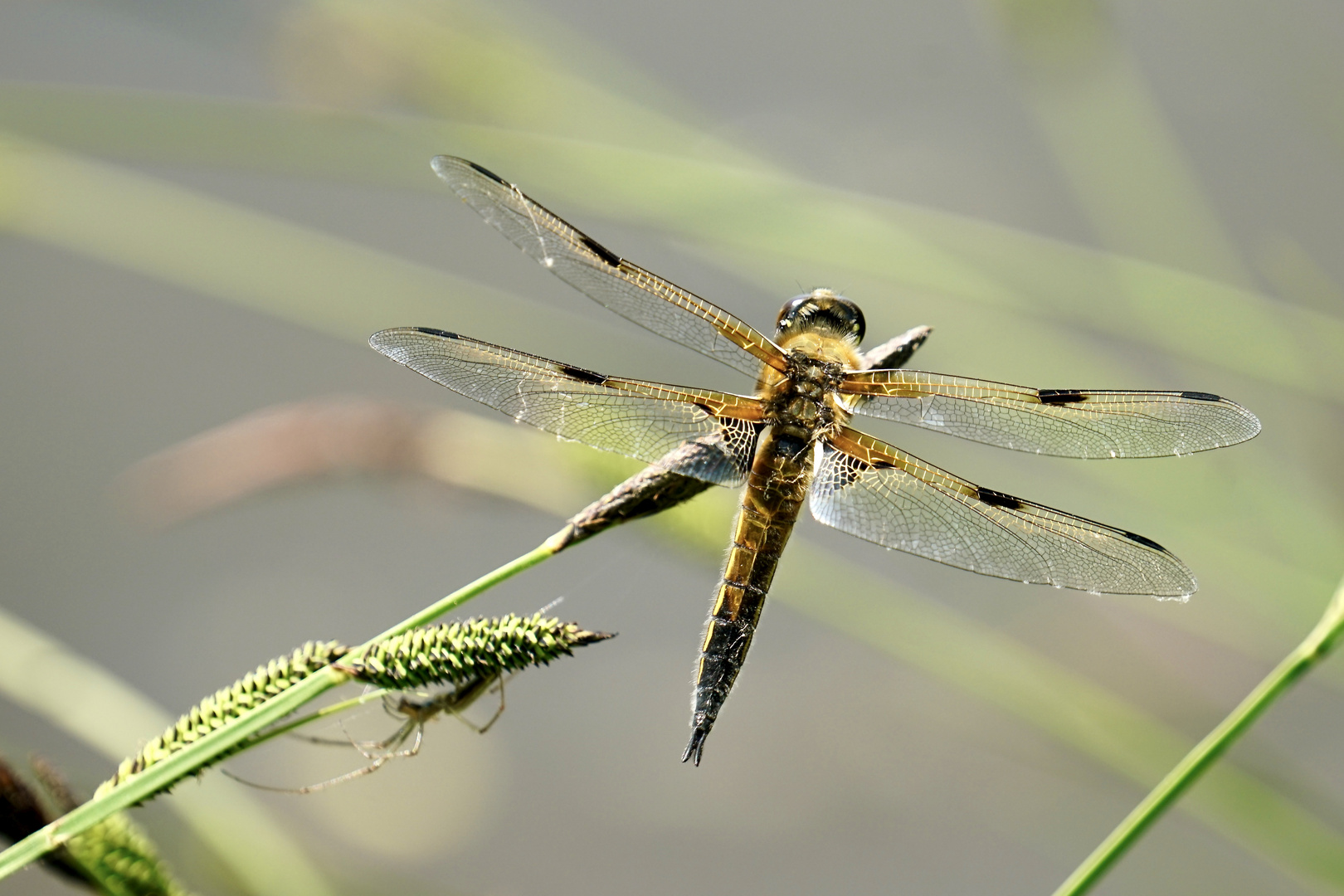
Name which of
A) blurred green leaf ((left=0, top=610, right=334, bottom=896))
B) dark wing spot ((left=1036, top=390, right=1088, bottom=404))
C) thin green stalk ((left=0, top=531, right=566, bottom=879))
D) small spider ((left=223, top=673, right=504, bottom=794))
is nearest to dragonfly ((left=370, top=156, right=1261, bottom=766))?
dark wing spot ((left=1036, top=390, right=1088, bottom=404))

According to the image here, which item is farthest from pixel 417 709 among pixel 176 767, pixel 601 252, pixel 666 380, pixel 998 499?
pixel 666 380

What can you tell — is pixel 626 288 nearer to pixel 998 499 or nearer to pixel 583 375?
pixel 583 375

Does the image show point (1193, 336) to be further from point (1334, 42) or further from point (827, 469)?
point (1334, 42)

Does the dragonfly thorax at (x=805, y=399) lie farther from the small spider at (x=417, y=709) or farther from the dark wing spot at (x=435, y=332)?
the small spider at (x=417, y=709)

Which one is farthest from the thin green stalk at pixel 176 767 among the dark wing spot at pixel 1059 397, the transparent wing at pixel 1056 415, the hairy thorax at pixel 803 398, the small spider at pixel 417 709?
the dark wing spot at pixel 1059 397

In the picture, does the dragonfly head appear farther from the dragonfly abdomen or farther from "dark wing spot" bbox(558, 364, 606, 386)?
"dark wing spot" bbox(558, 364, 606, 386)
